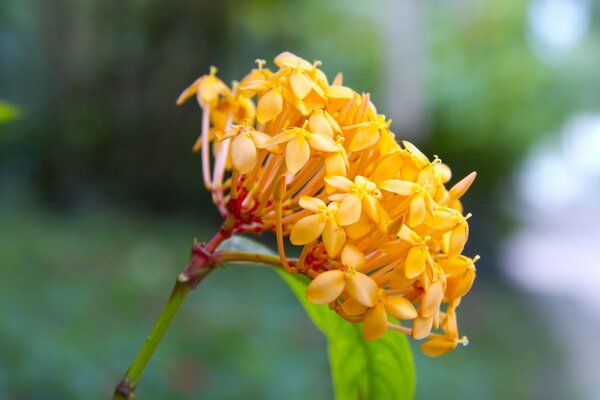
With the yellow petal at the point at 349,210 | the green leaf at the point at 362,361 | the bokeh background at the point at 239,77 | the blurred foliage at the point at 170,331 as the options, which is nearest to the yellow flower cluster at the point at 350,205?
the yellow petal at the point at 349,210

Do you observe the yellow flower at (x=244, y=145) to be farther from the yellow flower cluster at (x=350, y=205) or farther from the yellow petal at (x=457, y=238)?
the yellow petal at (x=457, y=238)

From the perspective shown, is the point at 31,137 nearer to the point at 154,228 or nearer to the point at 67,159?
the point at 67,159

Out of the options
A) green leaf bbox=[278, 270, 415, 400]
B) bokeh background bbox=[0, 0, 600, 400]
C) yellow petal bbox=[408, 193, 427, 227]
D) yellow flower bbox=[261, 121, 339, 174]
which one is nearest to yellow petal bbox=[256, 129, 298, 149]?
yellow flower bbox=[261, 121, 339, 174]

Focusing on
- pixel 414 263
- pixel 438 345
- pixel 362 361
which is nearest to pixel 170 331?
pixel 362 361

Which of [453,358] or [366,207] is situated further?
[453,358]

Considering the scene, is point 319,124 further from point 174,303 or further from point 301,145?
point 174,303

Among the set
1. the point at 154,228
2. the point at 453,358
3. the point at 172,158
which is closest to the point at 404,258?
the point at 453,358
